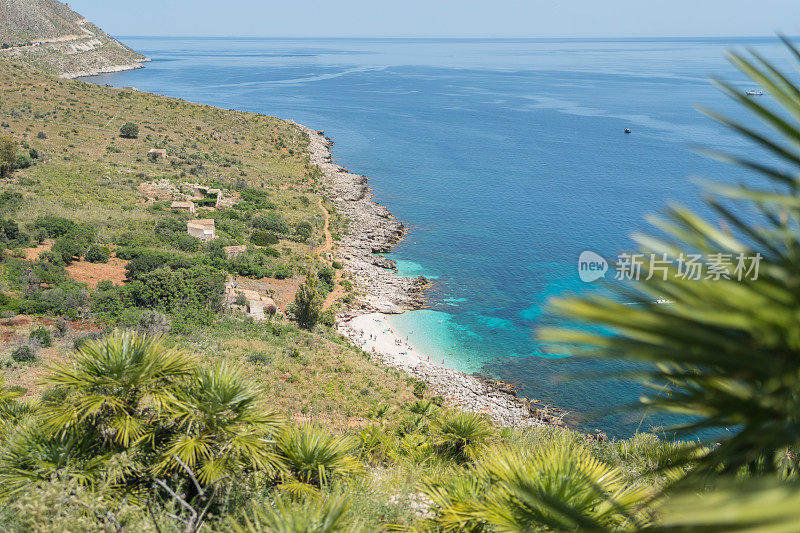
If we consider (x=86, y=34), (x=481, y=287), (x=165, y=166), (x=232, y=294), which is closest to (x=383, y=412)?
(x=232, y=294)

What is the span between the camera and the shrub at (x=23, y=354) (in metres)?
16.3

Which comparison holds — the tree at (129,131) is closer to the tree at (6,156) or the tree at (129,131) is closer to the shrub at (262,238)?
the tree at (6,156)

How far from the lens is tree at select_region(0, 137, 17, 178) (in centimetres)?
3684

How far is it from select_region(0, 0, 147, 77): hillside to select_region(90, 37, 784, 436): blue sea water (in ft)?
28.0

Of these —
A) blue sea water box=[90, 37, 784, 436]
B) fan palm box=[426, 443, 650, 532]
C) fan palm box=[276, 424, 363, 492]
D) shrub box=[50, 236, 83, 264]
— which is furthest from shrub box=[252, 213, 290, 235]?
fan palm box=[426, 443, 650, 532]

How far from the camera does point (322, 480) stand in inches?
257

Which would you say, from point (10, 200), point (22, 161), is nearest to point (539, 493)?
point (10, 200)

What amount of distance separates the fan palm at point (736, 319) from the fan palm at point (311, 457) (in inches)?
215

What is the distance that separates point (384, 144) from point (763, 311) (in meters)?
77.7

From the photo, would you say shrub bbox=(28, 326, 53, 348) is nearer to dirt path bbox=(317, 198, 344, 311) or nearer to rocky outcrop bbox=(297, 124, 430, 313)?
dirt path bbox=(317, 198, 344, 311)

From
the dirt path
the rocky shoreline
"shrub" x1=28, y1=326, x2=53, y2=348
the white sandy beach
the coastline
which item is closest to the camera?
"shrub" x1=28, y1=326, x2=53, y2=348

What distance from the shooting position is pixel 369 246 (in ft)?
137

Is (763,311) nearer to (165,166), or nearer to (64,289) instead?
(64,289)

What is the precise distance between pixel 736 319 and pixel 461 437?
832 centimetres
